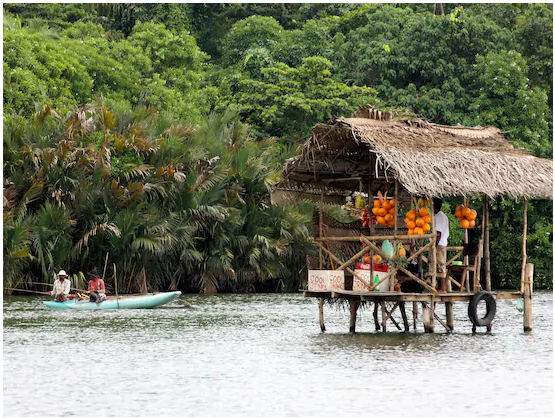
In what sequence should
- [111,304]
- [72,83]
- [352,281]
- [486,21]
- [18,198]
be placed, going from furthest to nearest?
[486,21], [72,83], [18,198], [111,304], [352,281]

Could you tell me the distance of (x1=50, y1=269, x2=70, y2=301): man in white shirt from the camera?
2391cm

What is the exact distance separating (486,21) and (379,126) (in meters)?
20.8

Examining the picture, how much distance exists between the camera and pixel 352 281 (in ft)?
60.8

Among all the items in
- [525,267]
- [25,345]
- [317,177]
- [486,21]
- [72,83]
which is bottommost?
[25,345]

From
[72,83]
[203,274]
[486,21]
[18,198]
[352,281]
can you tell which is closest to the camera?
[352,281]

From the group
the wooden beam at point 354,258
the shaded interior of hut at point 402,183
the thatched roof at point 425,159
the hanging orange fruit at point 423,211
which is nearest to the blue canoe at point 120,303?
the shaded interior of hut at point 402,183

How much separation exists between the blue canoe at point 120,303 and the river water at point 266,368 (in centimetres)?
191

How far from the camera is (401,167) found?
54.0ft

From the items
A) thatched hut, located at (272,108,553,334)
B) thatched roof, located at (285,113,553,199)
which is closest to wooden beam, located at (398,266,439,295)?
thatched hut, located at (272,108,553,334)

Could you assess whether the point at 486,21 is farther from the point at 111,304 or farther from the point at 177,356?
the point at 177,356

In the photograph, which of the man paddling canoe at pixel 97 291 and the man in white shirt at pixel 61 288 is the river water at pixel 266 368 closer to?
the man in white shirt at pixel 61 288

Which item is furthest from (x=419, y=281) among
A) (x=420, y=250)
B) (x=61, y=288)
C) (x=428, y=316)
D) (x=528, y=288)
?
(x=61, y=288)

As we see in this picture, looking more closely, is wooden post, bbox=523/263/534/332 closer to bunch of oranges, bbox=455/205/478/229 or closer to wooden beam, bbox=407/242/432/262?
bunch of oranges, bbox=455/205/478/229

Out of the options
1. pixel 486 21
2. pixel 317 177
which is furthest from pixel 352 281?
pixel 486 21
